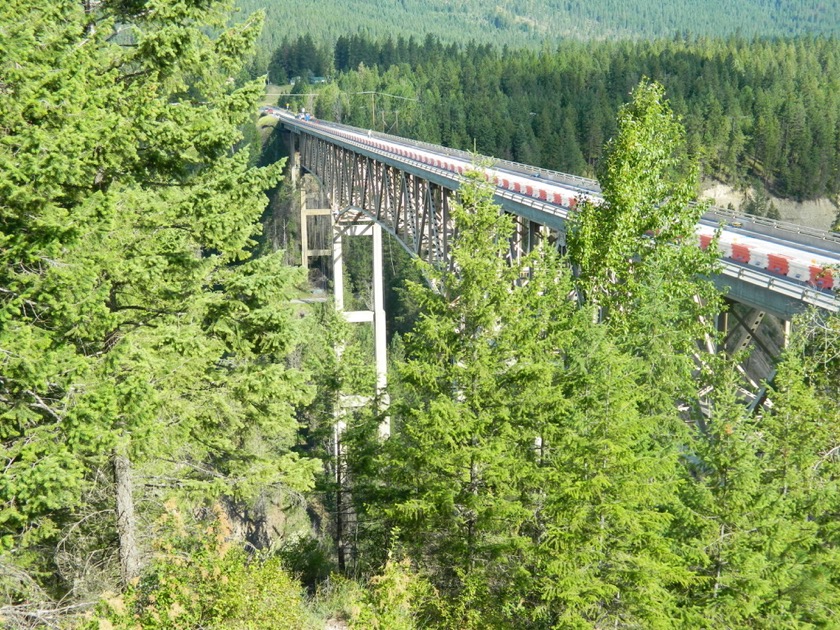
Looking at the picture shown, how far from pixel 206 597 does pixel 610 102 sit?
416ft

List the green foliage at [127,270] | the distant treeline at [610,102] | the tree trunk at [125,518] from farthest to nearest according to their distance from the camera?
the distant treeline at [610,102] → the tree trunk at [125,518] → the green foliage at [127,270]

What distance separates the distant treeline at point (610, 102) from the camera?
11212 centimetres

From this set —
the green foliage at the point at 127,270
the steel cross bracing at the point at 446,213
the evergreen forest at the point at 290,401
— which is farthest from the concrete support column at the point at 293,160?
the green foliage at the point at 127,270

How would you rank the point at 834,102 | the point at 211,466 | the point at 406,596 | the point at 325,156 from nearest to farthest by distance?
1. the point at 406,596
2. the point at 211,466
3. the point at 325,156
4. the point at 834,102

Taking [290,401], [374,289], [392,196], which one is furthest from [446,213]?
[290,401]

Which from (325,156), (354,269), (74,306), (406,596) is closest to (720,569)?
(406,596)

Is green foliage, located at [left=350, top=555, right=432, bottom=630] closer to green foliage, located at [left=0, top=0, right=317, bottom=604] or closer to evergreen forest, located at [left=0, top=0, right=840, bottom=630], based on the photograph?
evergreen forest, located at [left=0, top=0, right=840, bottom=630]

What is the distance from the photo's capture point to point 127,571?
1097 centimetres

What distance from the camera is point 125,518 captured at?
35.8 feet

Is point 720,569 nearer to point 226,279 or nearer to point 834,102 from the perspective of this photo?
point 226,279

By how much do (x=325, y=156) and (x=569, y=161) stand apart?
1909 inches

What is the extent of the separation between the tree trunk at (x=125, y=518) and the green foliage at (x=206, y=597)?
13.9 inches

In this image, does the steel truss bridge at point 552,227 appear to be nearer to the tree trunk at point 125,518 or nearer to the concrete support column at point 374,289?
the concrete support column at point 374,289

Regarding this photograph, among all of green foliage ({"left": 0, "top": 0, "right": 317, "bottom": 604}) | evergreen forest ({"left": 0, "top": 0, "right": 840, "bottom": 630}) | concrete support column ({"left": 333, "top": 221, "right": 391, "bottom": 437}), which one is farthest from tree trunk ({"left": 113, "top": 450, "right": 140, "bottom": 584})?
concrete support column ({"left": 333, "top": 221, "right": 391, "bottom": 437})
